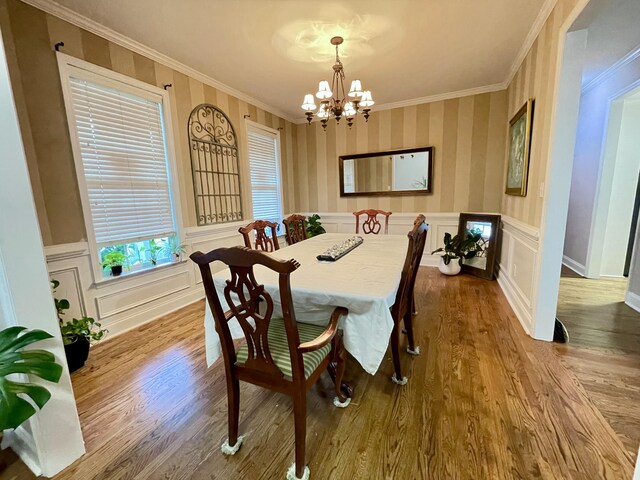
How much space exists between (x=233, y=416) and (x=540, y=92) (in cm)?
325

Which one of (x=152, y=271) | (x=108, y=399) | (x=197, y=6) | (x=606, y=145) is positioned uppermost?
(x=197, y=6)

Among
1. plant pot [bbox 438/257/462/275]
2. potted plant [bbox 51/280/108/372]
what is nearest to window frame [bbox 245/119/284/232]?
potted plant [bbox 51/280/108/372]

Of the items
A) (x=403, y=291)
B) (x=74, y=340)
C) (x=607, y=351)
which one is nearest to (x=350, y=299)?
(x=403, y=291)

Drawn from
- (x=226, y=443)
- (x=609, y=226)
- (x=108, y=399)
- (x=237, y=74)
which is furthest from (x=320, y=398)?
(x=609, y=226)

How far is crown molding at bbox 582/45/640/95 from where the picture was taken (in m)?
2.78

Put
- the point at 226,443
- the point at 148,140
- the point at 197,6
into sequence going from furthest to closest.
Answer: the point at 148,140, the point at 197,6, the point at 226,443

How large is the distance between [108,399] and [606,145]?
18.5 feet

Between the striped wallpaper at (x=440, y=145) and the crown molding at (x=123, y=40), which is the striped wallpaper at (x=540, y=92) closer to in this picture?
the striped wallpaper at (x=440, y=145)

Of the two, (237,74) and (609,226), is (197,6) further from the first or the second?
(609,226)

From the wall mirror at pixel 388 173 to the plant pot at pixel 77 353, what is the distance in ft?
12.9

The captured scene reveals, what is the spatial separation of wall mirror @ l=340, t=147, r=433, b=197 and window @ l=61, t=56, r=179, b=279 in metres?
2.88

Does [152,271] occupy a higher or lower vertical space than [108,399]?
higher

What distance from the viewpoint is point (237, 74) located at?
311 centimetres

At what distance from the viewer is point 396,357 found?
1671 millimetres
